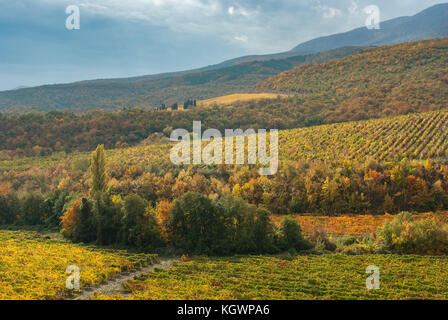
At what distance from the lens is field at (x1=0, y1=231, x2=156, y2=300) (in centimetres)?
2306

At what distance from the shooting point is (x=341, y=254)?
115 feet

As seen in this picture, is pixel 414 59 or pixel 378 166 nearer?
pixel 378 166

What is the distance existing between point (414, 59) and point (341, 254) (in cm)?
13074

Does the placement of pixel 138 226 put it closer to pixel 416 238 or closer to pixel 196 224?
pixel 196 224

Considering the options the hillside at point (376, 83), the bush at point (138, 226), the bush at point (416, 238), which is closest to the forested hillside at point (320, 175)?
the bush at point (416, 238)

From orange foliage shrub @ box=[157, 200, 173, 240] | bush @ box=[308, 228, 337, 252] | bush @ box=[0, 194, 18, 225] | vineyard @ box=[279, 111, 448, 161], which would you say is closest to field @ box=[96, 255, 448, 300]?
bush @ box=[308, 228, 337, 252]

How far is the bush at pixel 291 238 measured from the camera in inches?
1464

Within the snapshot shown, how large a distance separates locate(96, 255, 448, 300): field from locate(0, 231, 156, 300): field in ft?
10.4

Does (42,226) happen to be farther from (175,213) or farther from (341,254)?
(341,254)

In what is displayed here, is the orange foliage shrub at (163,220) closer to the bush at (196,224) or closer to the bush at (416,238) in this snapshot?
the bush at (196,224)

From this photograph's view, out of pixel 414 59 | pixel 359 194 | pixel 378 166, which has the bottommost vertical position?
pixel 359 194

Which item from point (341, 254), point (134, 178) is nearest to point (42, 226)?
point (134, 178)

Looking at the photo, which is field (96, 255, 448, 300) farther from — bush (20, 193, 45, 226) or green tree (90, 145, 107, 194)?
bush (20, 193, 45, 226)

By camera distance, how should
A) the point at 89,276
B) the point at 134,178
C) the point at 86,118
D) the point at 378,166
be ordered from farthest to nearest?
1. the point at 86,118
2. the point at 134,178
3. the point at 378,166
4. the point at 89,276
